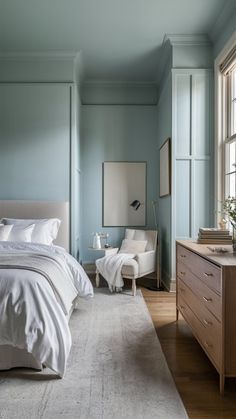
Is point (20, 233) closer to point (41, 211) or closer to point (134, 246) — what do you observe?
point (41, 211)

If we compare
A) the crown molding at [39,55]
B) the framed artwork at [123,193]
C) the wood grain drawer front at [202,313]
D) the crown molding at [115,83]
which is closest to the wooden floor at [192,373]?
the wood grain drawer front at [202,313]

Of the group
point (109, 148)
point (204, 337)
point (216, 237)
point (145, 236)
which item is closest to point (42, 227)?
point (145, 236)

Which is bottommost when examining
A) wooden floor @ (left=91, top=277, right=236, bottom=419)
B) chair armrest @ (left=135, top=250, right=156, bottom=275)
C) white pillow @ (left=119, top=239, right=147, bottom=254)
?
wooden floor @ (left=91, top=277, right=236, bottom=419)

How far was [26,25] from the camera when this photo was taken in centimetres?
354

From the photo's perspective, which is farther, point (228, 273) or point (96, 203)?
point (96, 203)

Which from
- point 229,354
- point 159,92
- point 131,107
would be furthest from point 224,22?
point 229,354

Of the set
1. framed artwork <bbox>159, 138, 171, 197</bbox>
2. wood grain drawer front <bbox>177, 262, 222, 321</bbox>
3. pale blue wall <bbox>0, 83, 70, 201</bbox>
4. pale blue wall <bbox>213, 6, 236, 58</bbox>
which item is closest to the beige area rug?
wood grain drawer front <bbox>177, 262, 222, 321</bbox>

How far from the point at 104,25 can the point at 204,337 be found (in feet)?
11.3

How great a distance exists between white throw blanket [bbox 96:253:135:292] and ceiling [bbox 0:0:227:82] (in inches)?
109

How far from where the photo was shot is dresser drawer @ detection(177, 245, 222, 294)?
1.81m

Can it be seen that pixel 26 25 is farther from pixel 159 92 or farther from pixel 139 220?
pixel 139 220

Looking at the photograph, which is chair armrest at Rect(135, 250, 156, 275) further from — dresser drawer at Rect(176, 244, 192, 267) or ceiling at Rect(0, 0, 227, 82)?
ceiling at Rect(0, 0, 227, 82)

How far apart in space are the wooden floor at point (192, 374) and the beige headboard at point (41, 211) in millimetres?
1611

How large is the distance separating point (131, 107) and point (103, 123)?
531mm
